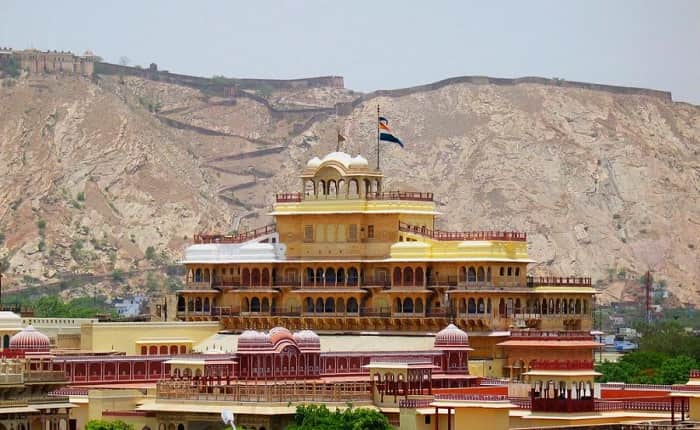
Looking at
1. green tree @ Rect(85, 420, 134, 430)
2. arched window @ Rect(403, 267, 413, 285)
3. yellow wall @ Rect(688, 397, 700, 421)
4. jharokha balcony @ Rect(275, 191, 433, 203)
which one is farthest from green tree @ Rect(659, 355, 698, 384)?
green tree @ Rect(85, 420, 134, 430)

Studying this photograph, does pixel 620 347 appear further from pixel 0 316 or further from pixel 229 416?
pixel 229 416

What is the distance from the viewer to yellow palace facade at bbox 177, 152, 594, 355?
11125 centimetres

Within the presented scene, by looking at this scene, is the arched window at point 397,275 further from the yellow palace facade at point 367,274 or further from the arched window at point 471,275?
the arched window at point 471,275

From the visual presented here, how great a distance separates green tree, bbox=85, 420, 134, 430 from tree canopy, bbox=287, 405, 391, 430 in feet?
19.4

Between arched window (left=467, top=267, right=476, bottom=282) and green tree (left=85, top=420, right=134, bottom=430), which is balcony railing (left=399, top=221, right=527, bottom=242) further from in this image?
green tree (left=85, top=420, right=134, bottom=430)

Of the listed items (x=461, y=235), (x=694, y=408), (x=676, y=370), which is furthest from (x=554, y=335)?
(x=676, y=370)

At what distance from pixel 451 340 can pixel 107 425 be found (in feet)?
60.8

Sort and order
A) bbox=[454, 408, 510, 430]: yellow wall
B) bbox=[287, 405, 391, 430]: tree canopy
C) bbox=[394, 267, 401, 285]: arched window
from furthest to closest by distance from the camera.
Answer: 1. bbox=[394, 267, 401, 285]: arched window
2. bbox=[287, 405, 391, 430]: tree canopy
3. bbox=[454, 408, 510, 430]: yellow wall

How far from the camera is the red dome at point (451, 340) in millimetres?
100125

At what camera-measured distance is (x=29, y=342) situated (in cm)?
9381

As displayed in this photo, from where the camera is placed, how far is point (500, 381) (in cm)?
9925

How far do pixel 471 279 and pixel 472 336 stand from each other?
9.24ft

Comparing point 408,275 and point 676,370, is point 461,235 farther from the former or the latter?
point 676,370

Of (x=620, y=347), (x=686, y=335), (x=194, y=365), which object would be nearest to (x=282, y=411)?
(x=194, y=365)
